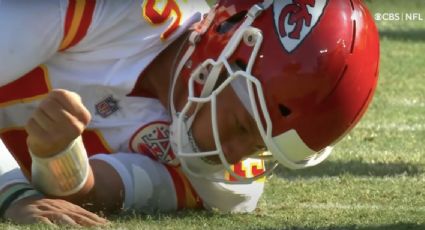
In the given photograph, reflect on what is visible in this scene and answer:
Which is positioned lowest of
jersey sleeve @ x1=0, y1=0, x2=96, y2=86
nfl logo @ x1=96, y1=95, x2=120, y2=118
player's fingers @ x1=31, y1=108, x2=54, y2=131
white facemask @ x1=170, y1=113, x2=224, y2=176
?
white facemask @ x1=170, y1=113, x2=224, y2=176

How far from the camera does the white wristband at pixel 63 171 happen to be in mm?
3604

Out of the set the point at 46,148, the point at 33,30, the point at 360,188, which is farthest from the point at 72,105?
the point at 360,188

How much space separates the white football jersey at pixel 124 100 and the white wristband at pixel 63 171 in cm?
25

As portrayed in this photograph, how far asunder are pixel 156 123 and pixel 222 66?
0.40 m

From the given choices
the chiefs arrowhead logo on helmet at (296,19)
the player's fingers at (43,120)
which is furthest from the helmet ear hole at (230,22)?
the player's fingers at (43,120)

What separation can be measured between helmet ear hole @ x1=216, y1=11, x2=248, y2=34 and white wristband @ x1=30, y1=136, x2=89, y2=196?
1.95ft

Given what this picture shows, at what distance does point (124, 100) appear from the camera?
4.09m

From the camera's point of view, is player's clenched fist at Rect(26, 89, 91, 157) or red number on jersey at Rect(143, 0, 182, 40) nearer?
player's clenched fist at Rect(26, 89, 91, 157)

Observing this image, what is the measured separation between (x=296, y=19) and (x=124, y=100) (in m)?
0.72

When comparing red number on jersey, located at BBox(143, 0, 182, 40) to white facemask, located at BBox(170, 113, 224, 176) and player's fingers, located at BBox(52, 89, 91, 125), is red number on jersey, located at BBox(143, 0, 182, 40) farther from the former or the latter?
player's fingers, located at BBox(52, 89, 91, 125)

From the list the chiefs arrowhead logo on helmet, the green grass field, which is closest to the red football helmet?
the chiefs arrowhead logo on helmet

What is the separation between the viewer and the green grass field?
3773mm

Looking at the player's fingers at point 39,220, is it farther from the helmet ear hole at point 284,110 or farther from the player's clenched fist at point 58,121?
the helmet ear hole at point 284,110

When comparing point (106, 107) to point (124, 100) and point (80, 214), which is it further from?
point (80, 214)
